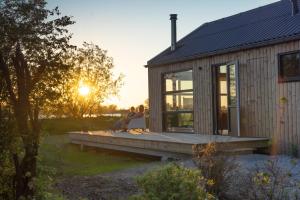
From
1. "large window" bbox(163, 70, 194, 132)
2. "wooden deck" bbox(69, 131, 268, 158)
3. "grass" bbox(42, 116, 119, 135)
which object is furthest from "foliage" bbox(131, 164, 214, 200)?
"grass" bbox(42, 116, 119, 135)

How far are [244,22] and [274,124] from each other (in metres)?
4.14

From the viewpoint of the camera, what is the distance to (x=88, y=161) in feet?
42.3

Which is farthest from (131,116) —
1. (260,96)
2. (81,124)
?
(81,124)

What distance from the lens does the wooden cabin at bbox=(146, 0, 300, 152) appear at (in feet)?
36.6

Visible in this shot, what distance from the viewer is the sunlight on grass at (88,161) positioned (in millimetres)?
10461

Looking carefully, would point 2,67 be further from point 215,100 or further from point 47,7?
point 215,100


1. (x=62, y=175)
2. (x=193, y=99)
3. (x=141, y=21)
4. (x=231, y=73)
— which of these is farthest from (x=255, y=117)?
(x=62, y=175)

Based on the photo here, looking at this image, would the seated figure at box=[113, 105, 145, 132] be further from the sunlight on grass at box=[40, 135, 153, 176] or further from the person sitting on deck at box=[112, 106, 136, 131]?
the sunlight on grass at box=[40, 135, 153, 176]

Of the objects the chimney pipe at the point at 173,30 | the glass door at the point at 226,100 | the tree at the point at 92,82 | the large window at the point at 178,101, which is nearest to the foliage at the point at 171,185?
the glass door at the point at 226,100

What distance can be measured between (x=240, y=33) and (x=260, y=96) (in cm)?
241

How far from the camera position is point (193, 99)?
1452cm

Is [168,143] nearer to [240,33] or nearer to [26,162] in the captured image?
[240,33]

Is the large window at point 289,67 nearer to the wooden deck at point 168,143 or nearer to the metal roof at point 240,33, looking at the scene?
the metal roof at point 240,33

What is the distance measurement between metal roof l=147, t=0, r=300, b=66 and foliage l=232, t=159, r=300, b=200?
5.11 meters
